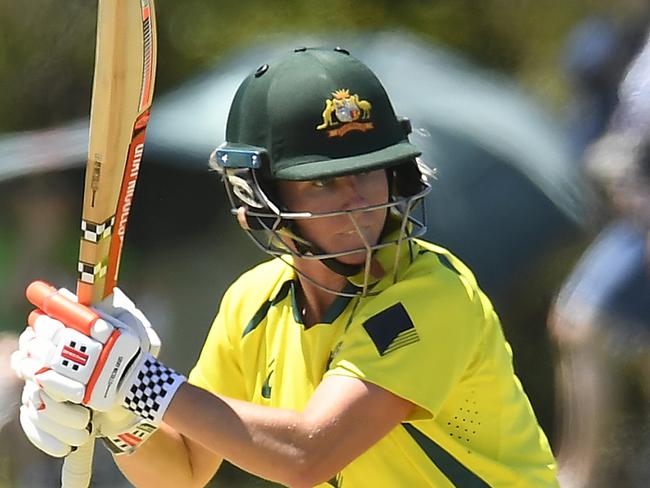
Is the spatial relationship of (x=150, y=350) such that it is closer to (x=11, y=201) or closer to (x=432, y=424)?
(x=432, y=424)

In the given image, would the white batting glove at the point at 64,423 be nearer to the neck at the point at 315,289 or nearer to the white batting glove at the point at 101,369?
the white batting glove at the point at 101,369

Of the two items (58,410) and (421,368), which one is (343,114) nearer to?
(421,368)

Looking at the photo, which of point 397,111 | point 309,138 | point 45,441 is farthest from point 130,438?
point 397,111

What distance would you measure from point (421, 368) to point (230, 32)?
1.77m

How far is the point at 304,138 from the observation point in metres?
2.21

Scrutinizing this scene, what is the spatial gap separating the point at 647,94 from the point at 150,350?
5.68ft

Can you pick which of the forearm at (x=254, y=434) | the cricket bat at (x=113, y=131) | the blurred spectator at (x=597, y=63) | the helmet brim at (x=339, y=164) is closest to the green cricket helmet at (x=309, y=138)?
the helmet brim at (x=339, y=164)

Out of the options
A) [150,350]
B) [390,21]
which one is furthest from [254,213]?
[390,21]

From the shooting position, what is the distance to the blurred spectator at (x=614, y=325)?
3307 mm

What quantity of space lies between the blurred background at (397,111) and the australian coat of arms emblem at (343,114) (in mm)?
1250

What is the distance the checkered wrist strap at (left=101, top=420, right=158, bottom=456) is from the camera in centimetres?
226

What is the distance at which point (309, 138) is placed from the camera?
2207mm

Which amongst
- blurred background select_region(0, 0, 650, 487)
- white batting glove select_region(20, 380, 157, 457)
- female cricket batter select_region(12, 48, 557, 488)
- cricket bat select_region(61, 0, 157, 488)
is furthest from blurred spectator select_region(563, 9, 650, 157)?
white batting glove select_region(20, 380, 157, 457)

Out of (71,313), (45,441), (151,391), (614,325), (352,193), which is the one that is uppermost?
(352,193)
